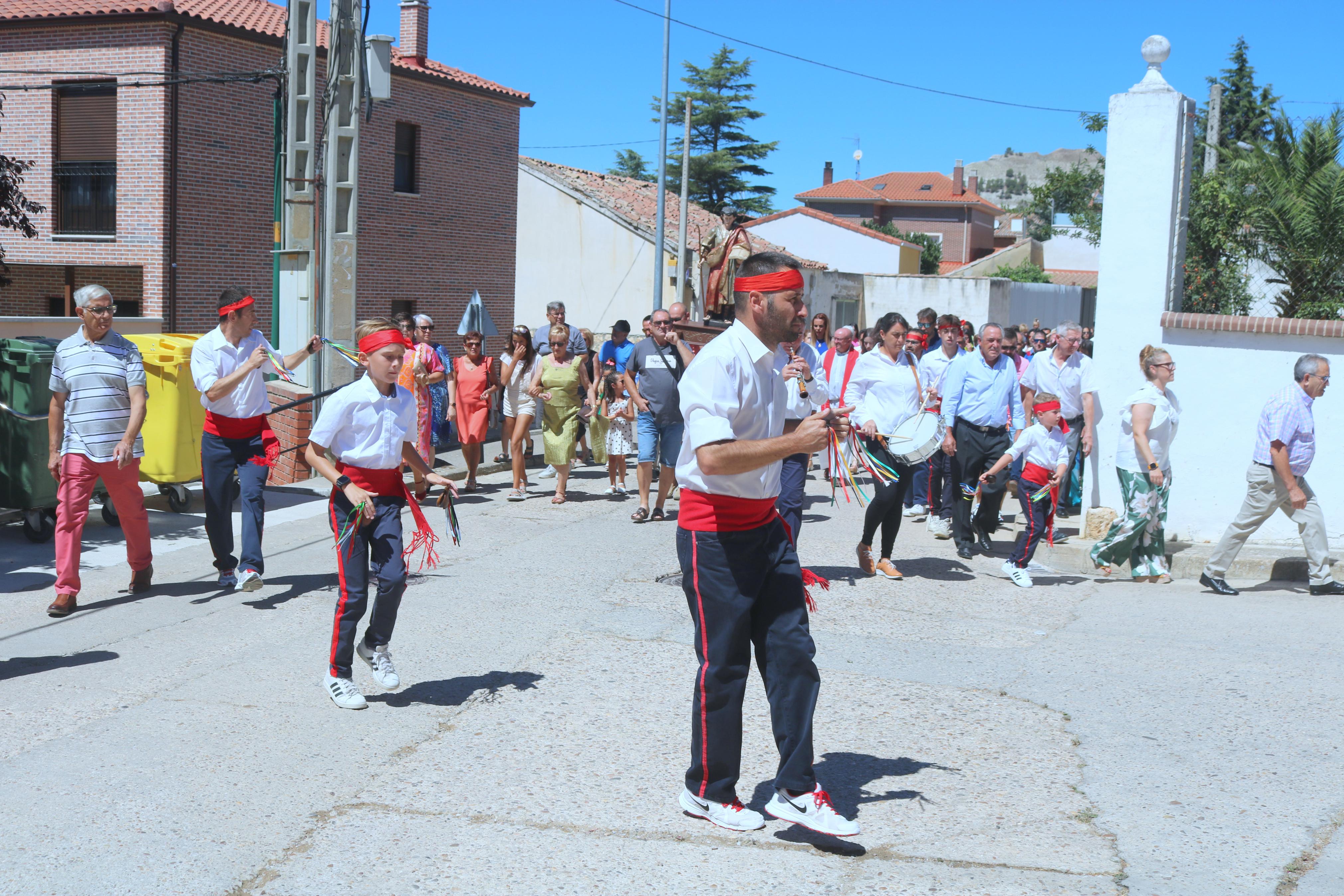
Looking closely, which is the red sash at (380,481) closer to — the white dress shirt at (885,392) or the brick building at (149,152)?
the white dress shirt at (885,392)

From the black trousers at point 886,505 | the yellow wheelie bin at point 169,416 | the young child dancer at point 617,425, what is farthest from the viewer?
the young child dancer at point 617,425

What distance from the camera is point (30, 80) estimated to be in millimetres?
23328

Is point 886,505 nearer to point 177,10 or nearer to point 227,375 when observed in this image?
point 227,375

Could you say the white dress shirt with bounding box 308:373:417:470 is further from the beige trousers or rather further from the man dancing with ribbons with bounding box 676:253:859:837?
the beige trousers

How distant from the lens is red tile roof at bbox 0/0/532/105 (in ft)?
71.9

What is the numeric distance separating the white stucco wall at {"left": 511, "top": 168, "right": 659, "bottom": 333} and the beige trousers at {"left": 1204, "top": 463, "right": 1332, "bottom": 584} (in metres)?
25.6

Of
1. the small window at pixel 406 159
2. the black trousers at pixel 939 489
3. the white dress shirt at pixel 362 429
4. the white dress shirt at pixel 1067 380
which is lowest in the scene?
the black trousers at pixel 939 489

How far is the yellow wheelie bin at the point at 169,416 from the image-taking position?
33.3 ft

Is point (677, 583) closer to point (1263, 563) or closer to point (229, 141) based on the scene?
point (1263, 563)

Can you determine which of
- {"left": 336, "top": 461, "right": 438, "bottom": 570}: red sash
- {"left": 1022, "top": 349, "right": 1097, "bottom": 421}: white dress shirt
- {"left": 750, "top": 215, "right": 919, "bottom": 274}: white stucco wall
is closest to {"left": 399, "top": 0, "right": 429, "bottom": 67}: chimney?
{"left": 1022, "top": 349, "right": 1097, "bottom": 421}: white dress shirt

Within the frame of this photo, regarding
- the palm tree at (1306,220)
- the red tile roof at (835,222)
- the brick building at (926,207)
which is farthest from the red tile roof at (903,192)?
the palm tree at (1306,220)

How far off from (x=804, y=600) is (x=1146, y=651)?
349 centimetres

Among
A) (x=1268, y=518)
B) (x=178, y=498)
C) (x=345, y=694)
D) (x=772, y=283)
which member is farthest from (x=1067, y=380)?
(x=178, y=498)

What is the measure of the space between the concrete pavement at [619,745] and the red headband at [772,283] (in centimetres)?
184
